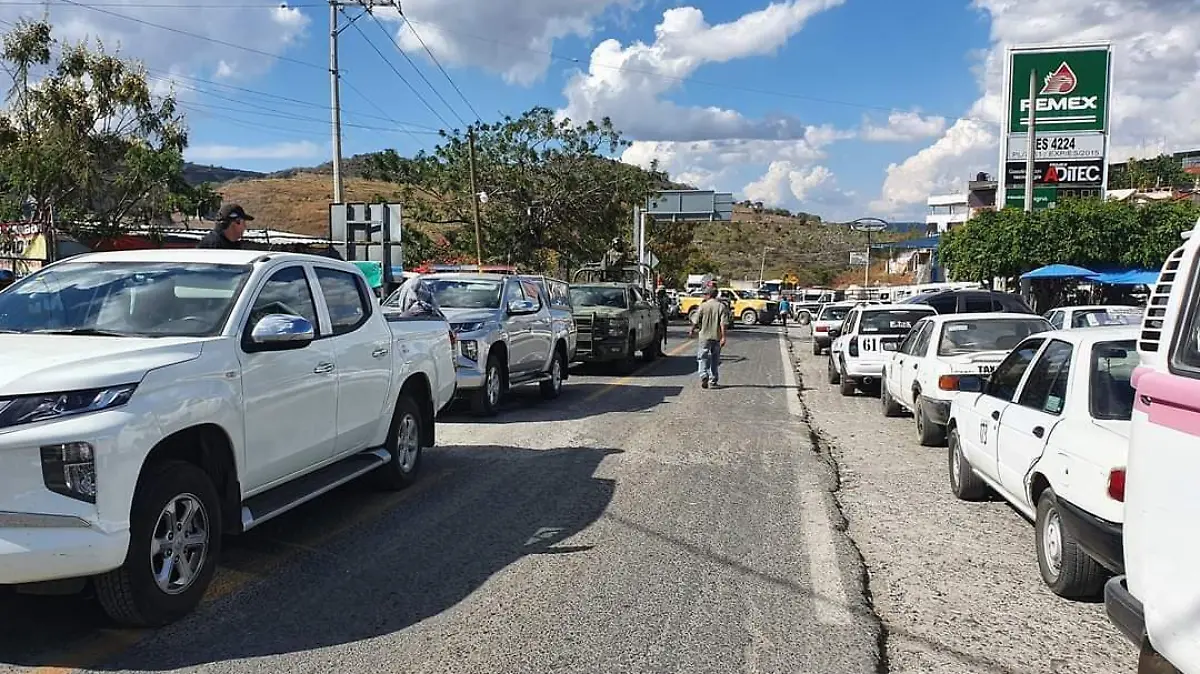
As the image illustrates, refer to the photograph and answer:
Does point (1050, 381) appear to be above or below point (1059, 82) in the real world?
below

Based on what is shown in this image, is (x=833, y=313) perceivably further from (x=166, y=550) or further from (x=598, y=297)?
(x=166, y=550)

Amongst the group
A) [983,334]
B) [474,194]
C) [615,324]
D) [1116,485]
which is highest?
[474,194]

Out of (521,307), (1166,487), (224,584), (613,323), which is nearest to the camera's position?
(1166,487)

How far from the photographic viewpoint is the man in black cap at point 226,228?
806 centimetres

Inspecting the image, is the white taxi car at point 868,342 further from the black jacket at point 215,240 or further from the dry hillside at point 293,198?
the dry hillside at point 293,198

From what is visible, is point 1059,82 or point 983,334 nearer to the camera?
point 983,334

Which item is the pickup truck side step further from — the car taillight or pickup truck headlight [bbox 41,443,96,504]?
the car taillight

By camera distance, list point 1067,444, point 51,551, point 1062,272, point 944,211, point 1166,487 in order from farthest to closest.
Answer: point 944,211 → point 1062,272 → point 1067,444 → point 51,551 → point 1166,487

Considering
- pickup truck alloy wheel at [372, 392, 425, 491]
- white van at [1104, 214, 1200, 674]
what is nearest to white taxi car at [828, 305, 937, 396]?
pickup truck alloy wheel at [372, 392, 425, 491]

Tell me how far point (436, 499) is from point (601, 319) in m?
12.2

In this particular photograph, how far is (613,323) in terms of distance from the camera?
66.1 ft

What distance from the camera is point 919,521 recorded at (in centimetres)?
764

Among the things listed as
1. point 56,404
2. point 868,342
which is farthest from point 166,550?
point 868,342

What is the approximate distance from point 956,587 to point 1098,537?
1154 mm
